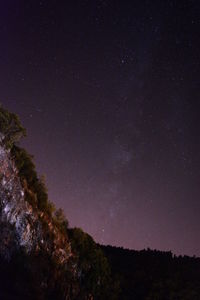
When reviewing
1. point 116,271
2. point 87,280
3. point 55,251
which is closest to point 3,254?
point 55,251

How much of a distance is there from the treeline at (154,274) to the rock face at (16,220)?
60.2 feet

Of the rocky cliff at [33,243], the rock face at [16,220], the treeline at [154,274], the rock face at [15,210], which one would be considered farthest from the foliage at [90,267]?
the rock face at [15,210]

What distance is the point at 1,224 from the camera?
3522 cm

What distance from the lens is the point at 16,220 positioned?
124ft

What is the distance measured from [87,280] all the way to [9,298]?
61.8 ft

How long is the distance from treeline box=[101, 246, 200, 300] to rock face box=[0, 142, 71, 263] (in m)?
18.4

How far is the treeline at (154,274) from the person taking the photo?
57.4m

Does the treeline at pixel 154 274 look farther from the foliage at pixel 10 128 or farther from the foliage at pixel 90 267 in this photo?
the foliage at pixel 10 128

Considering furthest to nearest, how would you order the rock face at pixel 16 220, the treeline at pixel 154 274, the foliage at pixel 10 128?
the treeline at pixel 154 274, the foliage at pixel 10 128, the rock face at pixel 16 220

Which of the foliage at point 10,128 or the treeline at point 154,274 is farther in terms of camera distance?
the treeline at point 154,274

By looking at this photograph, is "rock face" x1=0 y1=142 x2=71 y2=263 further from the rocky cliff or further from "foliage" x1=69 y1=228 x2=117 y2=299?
"foliage" x1=69 y1=228 x2=117 y2=299

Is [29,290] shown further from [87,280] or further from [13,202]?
[87,280]

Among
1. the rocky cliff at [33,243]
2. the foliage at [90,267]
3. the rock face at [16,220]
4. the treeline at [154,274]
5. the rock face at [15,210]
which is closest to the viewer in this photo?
the rocky cliff at [33,243]

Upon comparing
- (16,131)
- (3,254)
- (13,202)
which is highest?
(16,131)
